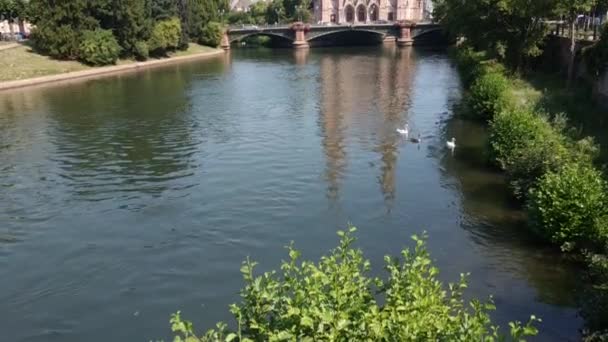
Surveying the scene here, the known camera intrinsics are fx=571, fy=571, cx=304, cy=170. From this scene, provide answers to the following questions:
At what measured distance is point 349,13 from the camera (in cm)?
17325

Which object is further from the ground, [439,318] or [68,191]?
[439,318]

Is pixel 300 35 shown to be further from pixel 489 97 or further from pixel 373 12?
pixel 489 97

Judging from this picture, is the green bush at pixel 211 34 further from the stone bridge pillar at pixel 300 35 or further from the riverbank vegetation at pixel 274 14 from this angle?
the riverbank vegetation at pixel 274 14

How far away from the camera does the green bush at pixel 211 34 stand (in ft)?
338

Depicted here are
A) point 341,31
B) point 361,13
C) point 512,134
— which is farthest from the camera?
point 361,13

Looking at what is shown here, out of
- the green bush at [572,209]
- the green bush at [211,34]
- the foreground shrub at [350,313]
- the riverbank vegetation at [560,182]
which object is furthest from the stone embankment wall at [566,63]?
the green bush at [211,34]

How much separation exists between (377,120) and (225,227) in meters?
20.2

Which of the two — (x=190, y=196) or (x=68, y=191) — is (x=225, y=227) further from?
(x=68, y=191)

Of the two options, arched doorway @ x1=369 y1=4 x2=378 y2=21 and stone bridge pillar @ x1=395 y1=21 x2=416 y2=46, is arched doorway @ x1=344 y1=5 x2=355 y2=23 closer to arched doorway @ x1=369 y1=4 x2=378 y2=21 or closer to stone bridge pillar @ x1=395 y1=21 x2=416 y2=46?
arched doorway @ x1=369 y1=4 x2=378 y2=21

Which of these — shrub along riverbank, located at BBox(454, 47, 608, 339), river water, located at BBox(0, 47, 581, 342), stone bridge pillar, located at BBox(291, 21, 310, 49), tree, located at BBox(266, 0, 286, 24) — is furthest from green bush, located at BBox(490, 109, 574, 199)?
tree, located at BBox(266, 0, 286, 24)

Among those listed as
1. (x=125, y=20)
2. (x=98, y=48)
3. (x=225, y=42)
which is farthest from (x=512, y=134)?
(x=225, y=42)

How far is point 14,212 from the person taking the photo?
76.4 feet

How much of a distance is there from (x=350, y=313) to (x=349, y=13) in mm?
173622

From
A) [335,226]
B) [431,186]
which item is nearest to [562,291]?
[335,226]
